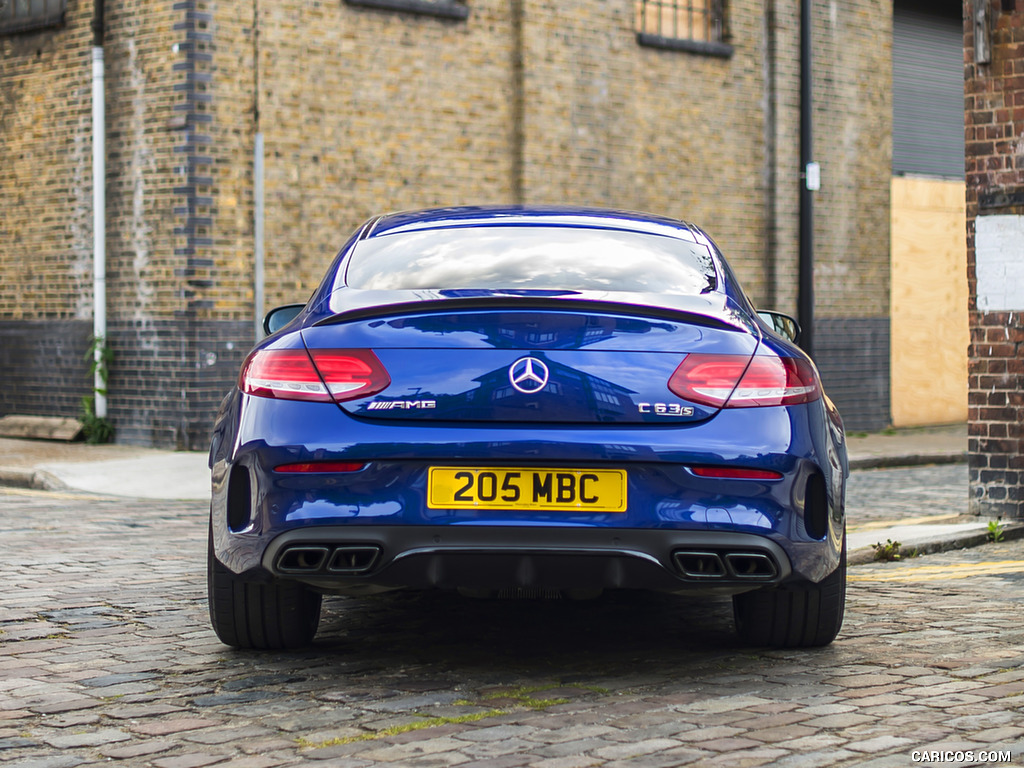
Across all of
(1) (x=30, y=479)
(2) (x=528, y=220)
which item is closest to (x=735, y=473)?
(2) (x=528, y=220)

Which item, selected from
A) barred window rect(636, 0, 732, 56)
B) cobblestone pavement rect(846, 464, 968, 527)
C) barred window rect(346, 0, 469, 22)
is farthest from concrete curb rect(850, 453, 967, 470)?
barred window rect(346, 0, 469, 22)

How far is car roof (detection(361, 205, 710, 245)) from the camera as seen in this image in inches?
216

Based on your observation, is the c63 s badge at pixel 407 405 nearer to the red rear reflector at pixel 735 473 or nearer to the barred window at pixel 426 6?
the red rear reflector at pixel 735 473

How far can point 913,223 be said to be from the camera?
67.0 ft

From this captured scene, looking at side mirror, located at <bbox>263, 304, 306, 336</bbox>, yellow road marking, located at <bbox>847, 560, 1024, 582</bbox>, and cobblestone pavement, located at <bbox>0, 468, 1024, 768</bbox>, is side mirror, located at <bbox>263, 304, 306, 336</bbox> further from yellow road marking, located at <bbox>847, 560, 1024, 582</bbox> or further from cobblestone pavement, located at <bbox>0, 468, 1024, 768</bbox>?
yellow road marking, located at <bbox>847, 560, 1024, 582</bbox>

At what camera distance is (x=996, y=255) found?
29.8 ft

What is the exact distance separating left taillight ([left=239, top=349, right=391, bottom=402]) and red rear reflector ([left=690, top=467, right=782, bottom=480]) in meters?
1.00

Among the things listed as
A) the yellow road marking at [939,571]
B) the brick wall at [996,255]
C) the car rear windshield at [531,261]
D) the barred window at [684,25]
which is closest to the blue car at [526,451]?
the car rear windshield at [531,261]

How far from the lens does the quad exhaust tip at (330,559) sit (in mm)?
4445

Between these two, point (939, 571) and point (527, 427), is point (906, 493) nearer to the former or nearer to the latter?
point (939, 571)

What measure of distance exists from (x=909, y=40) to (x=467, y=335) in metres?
17.8

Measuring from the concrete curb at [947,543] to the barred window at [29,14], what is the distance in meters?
10.8

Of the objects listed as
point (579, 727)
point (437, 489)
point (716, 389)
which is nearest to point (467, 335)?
point (437, 489)

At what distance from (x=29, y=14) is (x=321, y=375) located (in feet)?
42.3
